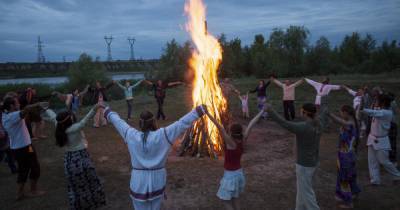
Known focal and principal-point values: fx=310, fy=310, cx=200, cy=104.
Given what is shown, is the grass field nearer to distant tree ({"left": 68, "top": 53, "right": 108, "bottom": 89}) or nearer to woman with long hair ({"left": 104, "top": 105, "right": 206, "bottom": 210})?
woman with long hair ({"left": 104, "top": 105, "right": 206, "bottom": 210})

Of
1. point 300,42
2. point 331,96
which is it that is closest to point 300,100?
point 331,96

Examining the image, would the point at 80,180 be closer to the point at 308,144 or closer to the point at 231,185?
the point at 231,185

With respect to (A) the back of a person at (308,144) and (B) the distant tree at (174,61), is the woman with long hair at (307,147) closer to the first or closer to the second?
(A) the back of a person at (308,144)

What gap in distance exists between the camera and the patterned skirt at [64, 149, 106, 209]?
5.43 meters

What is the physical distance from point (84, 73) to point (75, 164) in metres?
36.4

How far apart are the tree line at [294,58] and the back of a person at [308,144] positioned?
32.8m

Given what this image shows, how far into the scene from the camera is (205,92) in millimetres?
9422

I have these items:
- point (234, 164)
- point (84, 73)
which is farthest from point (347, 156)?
point (84, 73)

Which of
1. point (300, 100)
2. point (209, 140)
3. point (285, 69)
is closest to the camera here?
point (209, 140)

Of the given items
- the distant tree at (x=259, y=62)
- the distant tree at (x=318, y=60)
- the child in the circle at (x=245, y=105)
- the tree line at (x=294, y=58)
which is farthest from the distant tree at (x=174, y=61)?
the child in the circle at (x=245, y=105)

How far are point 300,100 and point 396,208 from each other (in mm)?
13963

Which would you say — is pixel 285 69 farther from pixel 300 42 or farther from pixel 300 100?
pixel 300 100

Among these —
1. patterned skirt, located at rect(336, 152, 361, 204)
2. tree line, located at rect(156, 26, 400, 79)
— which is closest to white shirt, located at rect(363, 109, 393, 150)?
patterned skirt, located at rect(336, 152, 361, 204)

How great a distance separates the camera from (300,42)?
43.2 meters
